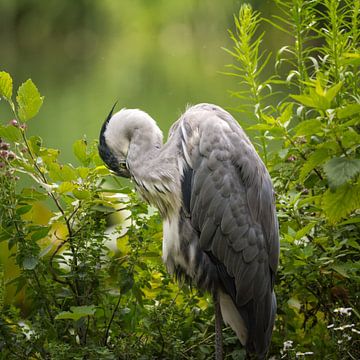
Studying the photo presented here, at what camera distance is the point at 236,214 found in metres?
2.54

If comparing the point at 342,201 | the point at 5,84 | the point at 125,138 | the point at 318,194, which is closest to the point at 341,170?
the point at 342,201

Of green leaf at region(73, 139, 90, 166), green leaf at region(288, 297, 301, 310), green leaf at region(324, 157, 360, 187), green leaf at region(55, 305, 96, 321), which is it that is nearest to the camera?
green leaf at region(324, 157, 360, 187)

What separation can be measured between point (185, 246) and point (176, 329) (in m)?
0.41

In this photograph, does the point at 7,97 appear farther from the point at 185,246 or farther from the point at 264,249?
the point at 264,249

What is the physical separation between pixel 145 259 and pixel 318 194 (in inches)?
27.2

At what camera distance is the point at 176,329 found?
2.86 m

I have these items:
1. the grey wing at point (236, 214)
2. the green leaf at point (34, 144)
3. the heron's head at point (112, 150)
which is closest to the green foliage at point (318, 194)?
the grey wing at point (236, 214)

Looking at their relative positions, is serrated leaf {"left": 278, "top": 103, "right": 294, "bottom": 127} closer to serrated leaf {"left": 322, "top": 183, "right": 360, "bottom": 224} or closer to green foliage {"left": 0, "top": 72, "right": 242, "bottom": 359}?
serrated leaf {"left": 322, "top": 183, "right": 360, "bottom": 224}

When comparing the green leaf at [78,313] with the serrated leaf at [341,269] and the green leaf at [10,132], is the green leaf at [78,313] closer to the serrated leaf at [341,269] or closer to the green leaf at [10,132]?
the green leaf at [10,132]

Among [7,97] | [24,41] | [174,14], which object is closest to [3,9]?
[24,41]

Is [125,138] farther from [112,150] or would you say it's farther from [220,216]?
[220,216]

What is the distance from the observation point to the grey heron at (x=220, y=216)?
8.32 feet

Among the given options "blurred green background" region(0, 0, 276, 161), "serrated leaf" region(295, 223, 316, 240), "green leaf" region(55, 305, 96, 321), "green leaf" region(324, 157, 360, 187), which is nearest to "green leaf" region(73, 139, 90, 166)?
"green leaf" region(55, 305, 96, 321)

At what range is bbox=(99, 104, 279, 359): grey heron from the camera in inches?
99.8
